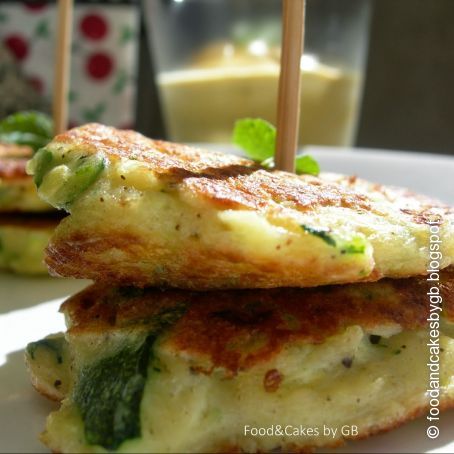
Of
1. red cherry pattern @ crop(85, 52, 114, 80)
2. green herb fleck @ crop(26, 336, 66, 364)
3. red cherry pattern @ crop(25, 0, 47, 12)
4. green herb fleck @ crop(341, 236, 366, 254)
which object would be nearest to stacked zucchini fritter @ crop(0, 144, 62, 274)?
green herb fleck @ crop(26, 336, 66, 364)

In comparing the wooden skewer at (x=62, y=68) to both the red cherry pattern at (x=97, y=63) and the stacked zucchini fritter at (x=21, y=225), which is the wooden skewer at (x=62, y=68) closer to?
the stacked zucchini fritter at (x=21, y=225)

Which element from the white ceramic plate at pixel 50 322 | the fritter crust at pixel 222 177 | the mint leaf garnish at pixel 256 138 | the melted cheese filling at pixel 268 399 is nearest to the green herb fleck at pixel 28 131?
the white ceramic plate at pixel 50 322

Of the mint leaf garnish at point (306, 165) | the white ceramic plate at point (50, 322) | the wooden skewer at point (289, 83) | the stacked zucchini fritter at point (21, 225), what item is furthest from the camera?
the stacked zucchini fritter at point (21, 225)

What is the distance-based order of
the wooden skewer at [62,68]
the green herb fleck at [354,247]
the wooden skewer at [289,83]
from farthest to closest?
the wooden skewer at [62,68], the wooden skewer at [289,83], the green herb fleck at [354,247]

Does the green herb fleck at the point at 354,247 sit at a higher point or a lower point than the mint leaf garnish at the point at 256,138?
higher

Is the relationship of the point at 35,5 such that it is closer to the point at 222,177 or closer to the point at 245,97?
the point at 245,97

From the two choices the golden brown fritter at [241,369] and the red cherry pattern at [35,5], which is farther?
the red cherry pattern at [35,5]

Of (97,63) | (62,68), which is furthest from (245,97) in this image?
(97,63)
